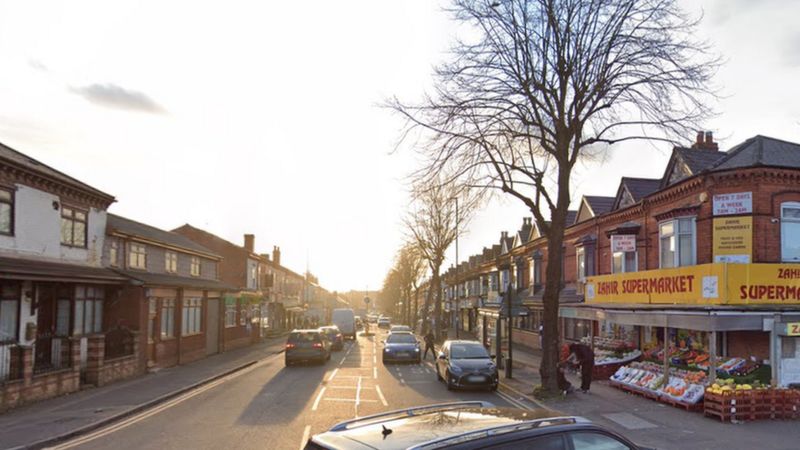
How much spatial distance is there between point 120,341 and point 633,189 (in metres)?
20.5

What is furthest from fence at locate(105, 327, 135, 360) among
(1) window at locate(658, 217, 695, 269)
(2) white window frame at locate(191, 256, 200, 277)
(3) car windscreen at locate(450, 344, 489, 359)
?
(1) window at locate(658, 217, 695, 269)

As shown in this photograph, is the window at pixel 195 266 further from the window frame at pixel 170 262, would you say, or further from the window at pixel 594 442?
the window at pixel 594 442

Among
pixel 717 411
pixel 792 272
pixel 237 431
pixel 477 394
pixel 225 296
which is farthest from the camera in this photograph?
pixel 225 296

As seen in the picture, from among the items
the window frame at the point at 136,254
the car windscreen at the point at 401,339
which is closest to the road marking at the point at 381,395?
the car windscreen at the point at 401,339

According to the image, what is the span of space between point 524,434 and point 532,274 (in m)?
33.6

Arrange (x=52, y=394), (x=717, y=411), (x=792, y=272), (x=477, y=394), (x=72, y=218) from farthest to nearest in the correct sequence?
(x=72, y=218) → (x=477, y=394) → (x=52, y=394) → (x=792, y=272) → (x=717, y=411)

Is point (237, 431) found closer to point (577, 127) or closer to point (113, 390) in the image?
point (113, 390)

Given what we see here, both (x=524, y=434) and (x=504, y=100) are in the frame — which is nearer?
(x=524, y=434)

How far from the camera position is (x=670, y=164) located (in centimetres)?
2072

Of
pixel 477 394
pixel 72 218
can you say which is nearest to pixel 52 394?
pixel 72 218

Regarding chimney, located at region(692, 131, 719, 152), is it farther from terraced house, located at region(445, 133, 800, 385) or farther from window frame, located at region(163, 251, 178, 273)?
window frame, located at region(163, 251, 178, 273)

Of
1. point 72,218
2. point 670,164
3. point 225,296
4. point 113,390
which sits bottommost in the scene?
point 113,390

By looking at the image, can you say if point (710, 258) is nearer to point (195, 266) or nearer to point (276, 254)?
point (195, 266)

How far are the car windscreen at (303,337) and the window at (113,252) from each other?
801 cm
